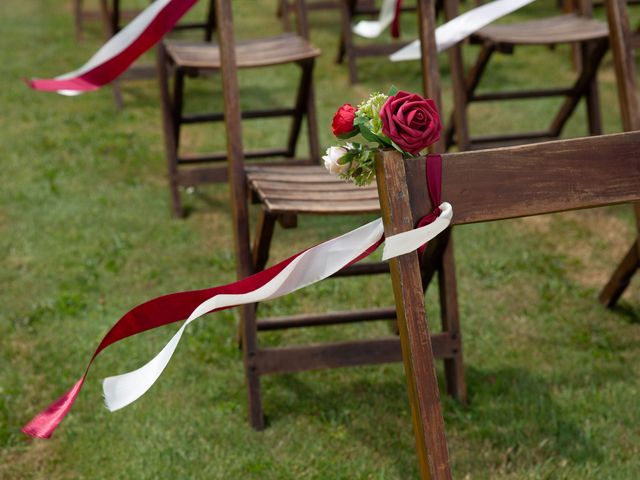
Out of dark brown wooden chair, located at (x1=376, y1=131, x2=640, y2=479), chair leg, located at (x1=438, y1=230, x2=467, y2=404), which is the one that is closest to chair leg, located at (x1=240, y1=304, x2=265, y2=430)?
chair leg, located at (x1=438, y1=230, x2=467, y2=404)

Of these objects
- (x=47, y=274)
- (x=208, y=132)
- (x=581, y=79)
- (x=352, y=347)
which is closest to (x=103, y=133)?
(x=208, y=132)

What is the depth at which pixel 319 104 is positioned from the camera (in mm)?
6789

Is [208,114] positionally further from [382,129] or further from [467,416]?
[382,129]

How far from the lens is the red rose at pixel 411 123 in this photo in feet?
6.29

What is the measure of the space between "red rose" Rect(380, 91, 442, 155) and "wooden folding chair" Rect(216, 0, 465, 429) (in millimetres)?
1003

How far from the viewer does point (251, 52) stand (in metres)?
4.75

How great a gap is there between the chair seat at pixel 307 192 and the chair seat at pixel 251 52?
1227 millimetres

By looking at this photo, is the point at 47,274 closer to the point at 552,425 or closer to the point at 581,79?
the point at 552,425

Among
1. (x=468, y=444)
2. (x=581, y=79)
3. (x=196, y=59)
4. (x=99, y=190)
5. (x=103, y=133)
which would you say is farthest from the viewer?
(x=103, y=133)

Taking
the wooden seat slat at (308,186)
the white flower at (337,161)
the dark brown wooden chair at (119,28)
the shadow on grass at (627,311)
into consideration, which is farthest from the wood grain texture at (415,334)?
the dark brown wooden chair at (119,28)

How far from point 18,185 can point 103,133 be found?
3.39 ft

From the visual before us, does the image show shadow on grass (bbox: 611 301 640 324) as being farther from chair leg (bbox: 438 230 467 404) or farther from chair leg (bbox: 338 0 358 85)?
chair leg (bbox: 338 0 358 85)

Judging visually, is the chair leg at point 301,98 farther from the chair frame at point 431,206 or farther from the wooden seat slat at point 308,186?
the chair frame at point 431,206

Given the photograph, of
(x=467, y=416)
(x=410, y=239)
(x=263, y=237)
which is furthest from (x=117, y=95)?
(x=410, y=239)
